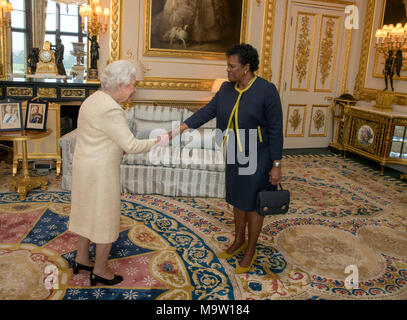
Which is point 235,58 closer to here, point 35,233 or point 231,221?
A: point 231,221

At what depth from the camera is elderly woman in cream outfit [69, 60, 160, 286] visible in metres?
2.37

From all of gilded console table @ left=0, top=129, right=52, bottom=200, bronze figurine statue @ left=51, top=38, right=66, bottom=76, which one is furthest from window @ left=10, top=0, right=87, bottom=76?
gilded console table @ left=0, top=129, right=52, bottom=200

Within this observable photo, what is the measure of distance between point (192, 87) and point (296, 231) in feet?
12.9

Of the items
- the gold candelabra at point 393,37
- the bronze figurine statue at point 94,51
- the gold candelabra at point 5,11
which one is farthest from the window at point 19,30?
the gold candelabra at point 393,37

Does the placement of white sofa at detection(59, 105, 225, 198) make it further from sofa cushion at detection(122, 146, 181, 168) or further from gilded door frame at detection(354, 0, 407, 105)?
gilded door frame at detection(354, 0, 407, 105)

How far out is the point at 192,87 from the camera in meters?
7.05

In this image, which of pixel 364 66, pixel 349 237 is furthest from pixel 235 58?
pixel 364 66

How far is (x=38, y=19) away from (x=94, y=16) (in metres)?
1.64

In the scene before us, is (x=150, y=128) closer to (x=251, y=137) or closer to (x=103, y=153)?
(x=251, y=137)

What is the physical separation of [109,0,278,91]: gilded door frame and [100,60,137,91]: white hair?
14.1 ft

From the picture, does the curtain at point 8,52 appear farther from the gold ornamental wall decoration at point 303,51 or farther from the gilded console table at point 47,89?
the gold ornamental wall decoration at point 303,51

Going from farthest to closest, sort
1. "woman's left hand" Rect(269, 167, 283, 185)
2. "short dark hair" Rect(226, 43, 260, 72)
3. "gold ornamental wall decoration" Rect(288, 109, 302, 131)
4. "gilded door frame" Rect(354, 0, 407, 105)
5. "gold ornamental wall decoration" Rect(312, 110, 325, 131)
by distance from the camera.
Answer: "gold ornamental wall decoration" Rect(312, 110, 325, 131) < "gold ornamental wall decoration" Rect(288, 109, 302, 131) < "gilded door frame" Rect(354, 0, 407, 105) < "woman's left hand" Rect(269, 167, 283, 185) < "short dark hair" Rect(226, 43, 260, 72)

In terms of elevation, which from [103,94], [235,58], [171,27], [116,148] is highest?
[171,27]

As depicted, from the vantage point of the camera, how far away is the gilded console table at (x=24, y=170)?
167 inches
